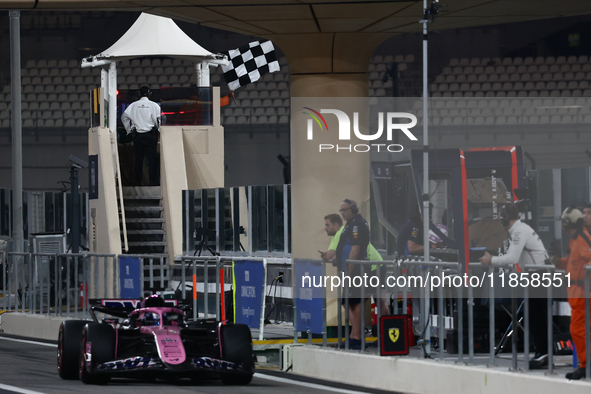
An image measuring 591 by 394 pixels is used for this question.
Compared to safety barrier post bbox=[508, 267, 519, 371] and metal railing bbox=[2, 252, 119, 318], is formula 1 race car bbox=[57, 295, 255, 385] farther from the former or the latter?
metal railing bbox=[2, 252, 119, 318]

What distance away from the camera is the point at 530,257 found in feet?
30.3

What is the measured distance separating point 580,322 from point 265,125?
24569 mm

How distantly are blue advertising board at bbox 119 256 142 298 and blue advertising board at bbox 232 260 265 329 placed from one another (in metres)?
2.50

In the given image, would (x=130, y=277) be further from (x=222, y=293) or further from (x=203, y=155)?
(x=203, y=155)

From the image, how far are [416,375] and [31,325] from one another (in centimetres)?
840

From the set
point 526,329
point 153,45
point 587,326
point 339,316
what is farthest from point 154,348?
point 153,45

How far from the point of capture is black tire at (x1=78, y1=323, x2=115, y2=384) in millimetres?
8961

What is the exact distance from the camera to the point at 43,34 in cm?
3412

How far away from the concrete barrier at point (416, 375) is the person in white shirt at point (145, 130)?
9.09m

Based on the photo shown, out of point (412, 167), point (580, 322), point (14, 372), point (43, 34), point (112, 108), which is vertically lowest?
point (14, 372)

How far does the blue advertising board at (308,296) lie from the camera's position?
10375 mm

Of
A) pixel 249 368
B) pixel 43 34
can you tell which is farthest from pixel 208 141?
pixel 43 34

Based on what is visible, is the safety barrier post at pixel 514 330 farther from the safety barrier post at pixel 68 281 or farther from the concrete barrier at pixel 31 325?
the concrete barrier at pixel 31 325

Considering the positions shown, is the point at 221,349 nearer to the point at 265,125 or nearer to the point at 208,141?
the point at 208,141
